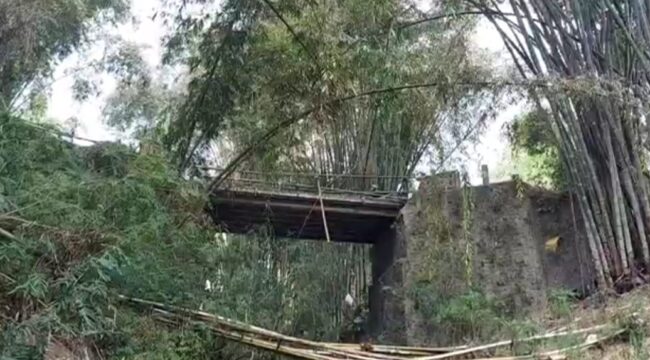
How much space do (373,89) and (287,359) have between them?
8.93 ft

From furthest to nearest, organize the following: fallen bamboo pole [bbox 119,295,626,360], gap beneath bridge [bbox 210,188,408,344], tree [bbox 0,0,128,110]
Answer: gap beneath bridge [bbox 210,188,408,344] → tree [bbox 0,0,128,110] → fallen bamboo pole [bbox 119,295,626,360]

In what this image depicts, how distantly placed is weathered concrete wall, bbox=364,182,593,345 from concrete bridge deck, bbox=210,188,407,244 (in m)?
0.32

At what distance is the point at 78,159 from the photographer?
14.8ft

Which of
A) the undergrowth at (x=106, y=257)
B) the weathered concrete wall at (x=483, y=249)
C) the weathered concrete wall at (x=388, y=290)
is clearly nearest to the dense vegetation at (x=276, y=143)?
the undergrowth at (x=106, y=257)

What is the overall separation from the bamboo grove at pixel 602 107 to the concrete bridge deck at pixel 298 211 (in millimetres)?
1877

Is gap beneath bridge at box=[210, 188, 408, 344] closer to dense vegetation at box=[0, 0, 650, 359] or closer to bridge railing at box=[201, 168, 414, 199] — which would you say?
bridge railing at box=[201, 168, 414, 199]

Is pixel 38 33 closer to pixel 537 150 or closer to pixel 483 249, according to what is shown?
pixel 483 249

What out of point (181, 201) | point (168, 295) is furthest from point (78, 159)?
point (168, 295)

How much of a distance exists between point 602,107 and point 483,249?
1.65 meters

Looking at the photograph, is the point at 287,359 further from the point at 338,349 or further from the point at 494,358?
the point at 494,358

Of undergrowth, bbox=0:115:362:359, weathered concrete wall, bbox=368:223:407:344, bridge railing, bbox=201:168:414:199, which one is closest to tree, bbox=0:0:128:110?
undergrowth, bbox=0:115:362:359

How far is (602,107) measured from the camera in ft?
17.1

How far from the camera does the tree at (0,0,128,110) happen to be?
16.7 ft

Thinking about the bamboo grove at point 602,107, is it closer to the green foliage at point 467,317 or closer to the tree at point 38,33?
the green foliage at point 467,317
